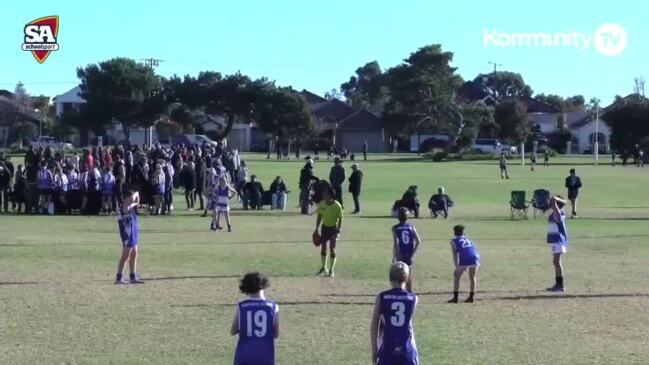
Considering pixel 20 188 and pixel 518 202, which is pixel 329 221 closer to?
pixel 518 202

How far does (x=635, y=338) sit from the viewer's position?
41.7 feet

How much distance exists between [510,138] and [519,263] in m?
87.7

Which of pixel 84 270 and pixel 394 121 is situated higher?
pixel 394 121

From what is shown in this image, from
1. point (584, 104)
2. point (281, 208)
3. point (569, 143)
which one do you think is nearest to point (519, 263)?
point (281, 208)

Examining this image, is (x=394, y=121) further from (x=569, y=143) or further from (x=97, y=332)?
(x=97, y=332)

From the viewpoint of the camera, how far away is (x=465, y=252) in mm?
15672

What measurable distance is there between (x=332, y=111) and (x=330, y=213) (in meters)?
121

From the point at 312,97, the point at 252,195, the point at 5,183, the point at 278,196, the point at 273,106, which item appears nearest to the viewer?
the point at 5,183

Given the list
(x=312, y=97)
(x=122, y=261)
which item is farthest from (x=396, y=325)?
(x=312, y=97)

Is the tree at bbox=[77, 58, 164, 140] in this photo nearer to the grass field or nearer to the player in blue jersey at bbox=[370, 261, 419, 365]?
the grass field

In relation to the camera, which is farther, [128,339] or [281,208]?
[281,208]

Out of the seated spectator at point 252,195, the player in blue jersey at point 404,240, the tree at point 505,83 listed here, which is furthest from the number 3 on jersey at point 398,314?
the tree at point 505,83

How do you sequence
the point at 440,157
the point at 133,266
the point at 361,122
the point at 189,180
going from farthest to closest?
the point at 361,122, the point at 440,157, the point at 189,180, the point at 133,266

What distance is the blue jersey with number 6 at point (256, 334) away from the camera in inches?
308
